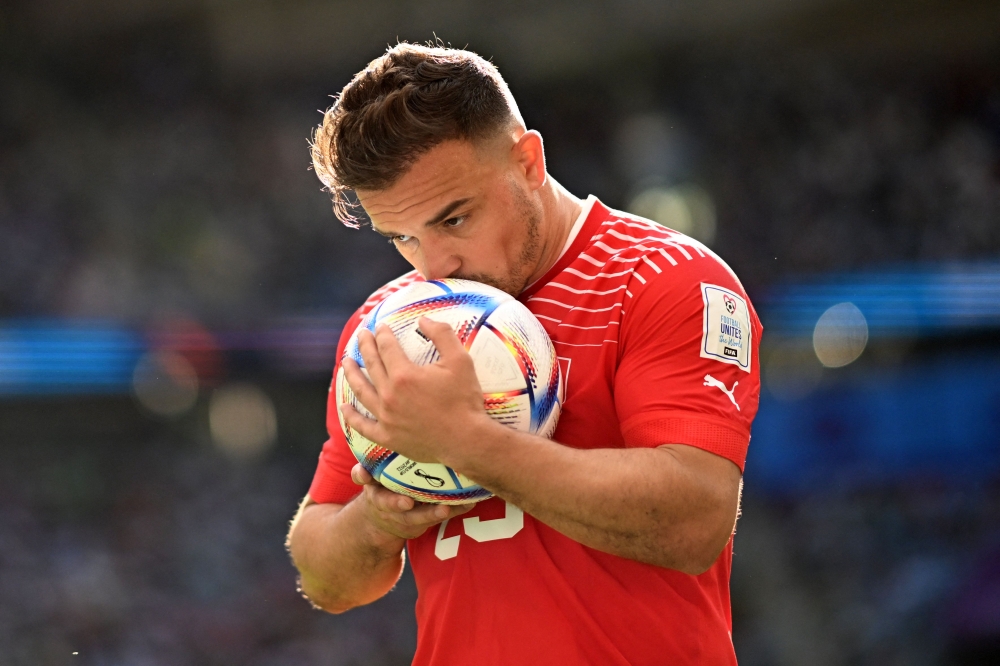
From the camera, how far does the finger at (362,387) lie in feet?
5.68

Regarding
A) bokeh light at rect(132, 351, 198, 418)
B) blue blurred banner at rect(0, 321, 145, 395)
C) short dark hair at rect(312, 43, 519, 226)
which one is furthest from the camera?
bokeh light at rect(132, 351, 198, 418)

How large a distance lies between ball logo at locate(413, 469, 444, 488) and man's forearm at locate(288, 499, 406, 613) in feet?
0.93

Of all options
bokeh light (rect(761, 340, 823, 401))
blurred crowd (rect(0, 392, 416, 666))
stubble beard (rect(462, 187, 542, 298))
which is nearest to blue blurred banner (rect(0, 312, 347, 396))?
blurred crowd (rect(0, 392, 416, 666))

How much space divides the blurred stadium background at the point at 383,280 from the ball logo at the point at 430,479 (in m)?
6.15

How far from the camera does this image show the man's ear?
87.2 inches

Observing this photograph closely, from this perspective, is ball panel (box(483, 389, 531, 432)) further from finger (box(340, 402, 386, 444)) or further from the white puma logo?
the white puma logo

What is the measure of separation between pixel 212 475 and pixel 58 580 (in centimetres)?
174

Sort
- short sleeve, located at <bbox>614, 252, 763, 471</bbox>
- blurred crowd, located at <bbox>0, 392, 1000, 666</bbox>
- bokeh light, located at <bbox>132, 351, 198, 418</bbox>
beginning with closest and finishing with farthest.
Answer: short sleeve, located at <bbox>614, 252, 763, 471</bbox>
blurred crowd, located at <bbox>0, 392, 1000, 666</bbox>
bokeh light, located at <bbox>132, 351, 198, 418</bbox>

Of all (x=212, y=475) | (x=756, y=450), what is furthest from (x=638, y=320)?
(x=212, y=475)

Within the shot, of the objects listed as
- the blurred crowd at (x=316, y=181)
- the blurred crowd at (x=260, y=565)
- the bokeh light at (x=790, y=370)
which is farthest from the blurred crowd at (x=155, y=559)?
the bokeh light at (x=790, y=370)

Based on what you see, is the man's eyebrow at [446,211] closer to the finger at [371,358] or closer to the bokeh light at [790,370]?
the finger at [371,358]

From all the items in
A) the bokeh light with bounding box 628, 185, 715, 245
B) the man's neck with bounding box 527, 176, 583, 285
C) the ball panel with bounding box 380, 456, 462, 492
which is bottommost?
the bokeh light with bounding box 628, 185, 715, 245

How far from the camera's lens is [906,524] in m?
7.93

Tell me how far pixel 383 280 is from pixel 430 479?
810cm
